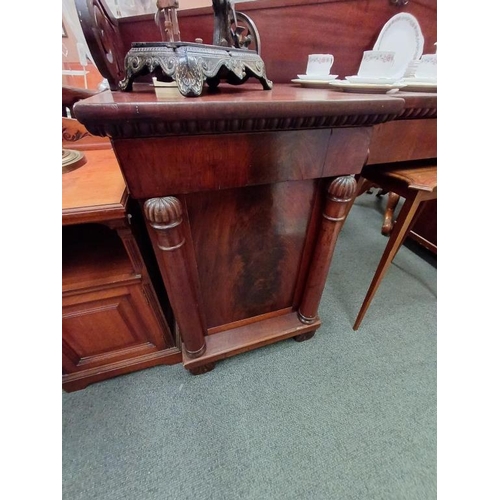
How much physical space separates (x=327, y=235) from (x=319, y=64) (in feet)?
1.72

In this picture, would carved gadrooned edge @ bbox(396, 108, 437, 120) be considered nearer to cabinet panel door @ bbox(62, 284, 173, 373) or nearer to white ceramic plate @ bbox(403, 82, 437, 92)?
white ceramic plate @ bbox(403, 82, 437, 92)

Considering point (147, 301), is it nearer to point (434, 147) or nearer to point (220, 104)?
point (220, 104)

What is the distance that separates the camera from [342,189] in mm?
549

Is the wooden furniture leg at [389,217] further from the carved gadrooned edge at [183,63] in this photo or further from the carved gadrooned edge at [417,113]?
the carved gadrooned edge at [183,63]

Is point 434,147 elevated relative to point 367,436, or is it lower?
elevated

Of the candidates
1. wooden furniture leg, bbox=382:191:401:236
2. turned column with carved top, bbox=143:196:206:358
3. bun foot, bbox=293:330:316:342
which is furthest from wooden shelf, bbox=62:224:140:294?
wooden furniture leg, bbox=382:191:401:236

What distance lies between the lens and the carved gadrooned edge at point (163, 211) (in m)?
0.43

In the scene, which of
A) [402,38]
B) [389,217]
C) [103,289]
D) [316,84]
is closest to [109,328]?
[103,289]

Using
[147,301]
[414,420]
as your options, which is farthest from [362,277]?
[147,301]

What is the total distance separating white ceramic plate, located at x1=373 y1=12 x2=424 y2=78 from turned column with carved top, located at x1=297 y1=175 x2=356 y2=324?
622 millimetres

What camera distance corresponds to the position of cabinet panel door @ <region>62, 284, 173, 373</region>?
2.02 ft

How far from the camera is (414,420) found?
726 mm

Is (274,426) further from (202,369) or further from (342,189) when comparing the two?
(342,189)

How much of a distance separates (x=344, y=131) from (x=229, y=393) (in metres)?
0.83
